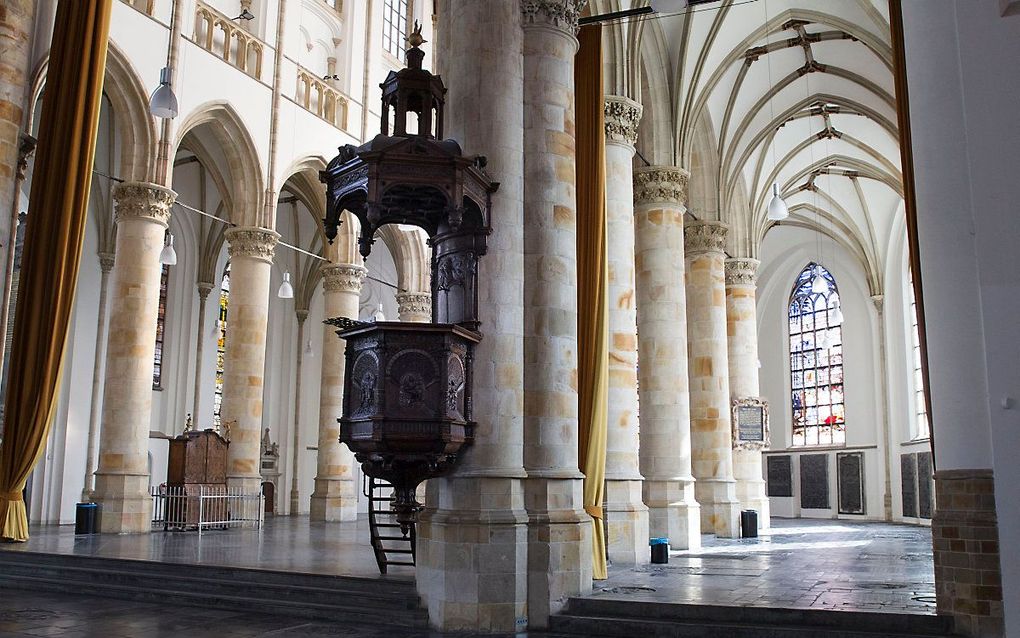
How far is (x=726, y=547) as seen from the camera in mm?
14148

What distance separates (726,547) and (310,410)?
57.2 feet

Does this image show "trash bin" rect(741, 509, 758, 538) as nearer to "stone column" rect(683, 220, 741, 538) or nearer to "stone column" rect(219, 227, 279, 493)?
"stone column" rect(683, 220, 741, 538)

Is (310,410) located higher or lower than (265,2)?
lower

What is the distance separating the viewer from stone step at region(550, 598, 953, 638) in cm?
661

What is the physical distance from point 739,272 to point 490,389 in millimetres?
14554

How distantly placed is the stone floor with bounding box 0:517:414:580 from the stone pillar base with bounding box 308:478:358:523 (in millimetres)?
3517

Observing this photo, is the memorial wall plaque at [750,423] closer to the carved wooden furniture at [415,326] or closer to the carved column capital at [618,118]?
the carved column capital at [618,118]

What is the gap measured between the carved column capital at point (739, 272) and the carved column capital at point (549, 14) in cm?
1301

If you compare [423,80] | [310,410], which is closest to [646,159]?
[423,80]

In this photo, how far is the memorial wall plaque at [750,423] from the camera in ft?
60.9

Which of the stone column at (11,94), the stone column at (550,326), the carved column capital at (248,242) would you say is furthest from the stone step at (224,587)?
the carved column capital at (248,242)

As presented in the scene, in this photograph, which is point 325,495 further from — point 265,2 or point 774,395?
point 774,395

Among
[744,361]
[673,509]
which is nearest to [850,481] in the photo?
[744,361]

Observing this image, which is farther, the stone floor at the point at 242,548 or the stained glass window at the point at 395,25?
the stained glass window at the point at 395,25
